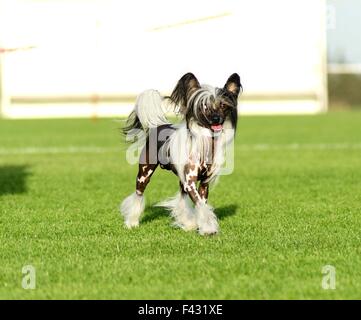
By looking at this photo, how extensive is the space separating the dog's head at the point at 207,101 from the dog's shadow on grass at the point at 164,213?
1.69 m

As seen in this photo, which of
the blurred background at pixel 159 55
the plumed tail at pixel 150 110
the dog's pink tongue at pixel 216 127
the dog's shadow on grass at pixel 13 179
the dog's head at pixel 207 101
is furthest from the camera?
the blurred background at pixel 159 55

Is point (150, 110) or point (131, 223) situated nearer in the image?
point (150, 110)

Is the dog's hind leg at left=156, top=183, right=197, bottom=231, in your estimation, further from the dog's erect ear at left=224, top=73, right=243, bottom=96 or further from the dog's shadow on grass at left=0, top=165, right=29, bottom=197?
the dog's shadow on grass at left=0, top=165, right=29, bottom=197

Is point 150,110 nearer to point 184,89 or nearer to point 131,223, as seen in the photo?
point 184,89

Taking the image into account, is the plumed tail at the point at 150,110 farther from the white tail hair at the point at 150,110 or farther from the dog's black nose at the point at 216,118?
the dog's black nose at the point at 216,118

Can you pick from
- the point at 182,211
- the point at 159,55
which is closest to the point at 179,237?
the point at 182,211

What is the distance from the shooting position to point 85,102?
149 ft

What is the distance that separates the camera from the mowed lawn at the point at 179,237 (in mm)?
5750

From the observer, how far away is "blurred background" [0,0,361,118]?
140 ft

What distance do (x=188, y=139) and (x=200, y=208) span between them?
0.61 metres

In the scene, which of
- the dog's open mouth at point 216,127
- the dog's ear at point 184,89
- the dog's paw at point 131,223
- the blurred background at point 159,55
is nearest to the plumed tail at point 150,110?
the dog's ear at point 184,89

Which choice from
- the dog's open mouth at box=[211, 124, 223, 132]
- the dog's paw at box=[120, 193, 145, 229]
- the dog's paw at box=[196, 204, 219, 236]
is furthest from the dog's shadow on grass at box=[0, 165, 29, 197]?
the dog's open mouth at box=[211, 124, 223, 132]

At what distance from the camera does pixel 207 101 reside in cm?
739
